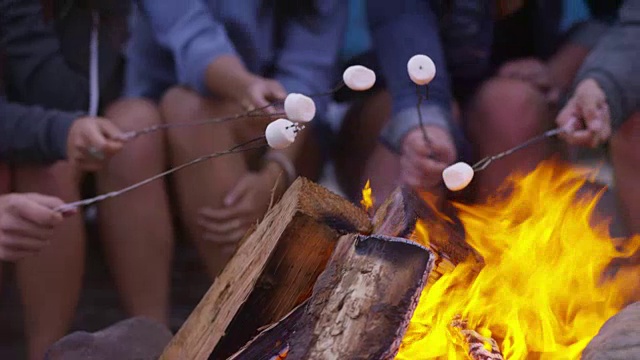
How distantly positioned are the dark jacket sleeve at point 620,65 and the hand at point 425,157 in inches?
13.4

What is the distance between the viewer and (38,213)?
1.59 m

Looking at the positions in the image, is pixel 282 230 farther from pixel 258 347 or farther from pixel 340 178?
pixel 340 178

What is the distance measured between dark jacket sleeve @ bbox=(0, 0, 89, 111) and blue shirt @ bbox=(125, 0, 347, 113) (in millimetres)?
170

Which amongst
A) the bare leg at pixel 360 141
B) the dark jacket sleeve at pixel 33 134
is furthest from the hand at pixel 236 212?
the dark jacket sleeve at pixel 33 134

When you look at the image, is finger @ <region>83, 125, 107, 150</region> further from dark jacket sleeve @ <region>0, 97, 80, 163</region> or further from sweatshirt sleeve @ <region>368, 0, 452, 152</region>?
sweatshirt sleeve @ <region>368, 0, 452, 152</region>

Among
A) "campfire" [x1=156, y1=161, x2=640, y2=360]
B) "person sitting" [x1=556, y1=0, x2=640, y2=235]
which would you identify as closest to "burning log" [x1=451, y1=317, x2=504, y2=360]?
"campfire" [x1=156, y1=161, x2=640, y2=360]

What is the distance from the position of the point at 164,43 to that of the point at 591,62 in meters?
1.04

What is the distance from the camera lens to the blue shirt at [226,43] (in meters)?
2.09

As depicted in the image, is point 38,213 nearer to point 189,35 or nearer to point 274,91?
point 274,91

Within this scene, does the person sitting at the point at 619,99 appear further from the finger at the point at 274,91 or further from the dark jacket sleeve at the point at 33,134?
the dark jacket sleeve at the point at 33,134

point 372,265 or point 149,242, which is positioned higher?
point 372,265

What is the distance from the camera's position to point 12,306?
2.35 m

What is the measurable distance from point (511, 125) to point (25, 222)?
1098 mm

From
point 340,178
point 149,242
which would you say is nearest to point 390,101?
point 340,178
